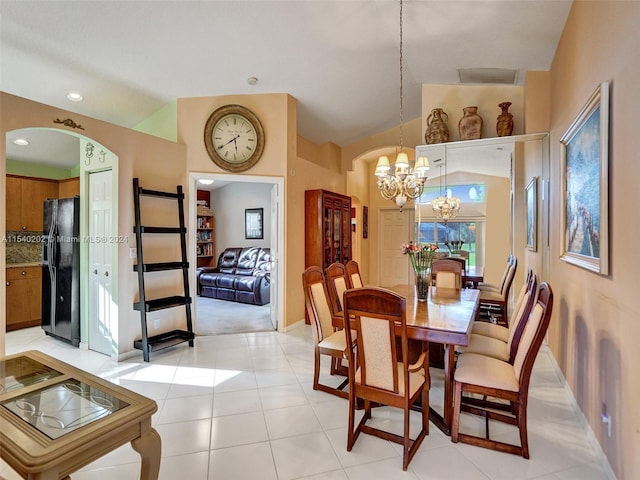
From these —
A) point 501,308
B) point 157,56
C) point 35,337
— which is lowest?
point 35,337

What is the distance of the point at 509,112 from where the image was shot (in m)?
4.30

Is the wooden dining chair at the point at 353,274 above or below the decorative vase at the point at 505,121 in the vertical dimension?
below

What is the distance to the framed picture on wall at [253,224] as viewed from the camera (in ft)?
25.7

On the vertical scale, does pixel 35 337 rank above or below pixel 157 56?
below

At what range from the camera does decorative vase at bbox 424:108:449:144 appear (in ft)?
14.7

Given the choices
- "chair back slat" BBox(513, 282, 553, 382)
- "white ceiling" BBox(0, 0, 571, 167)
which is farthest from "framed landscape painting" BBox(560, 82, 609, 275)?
"white ceiling" BBox(0, 0, 571, 167)

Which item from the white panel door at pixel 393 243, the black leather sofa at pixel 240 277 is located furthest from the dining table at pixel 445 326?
the white panel door at pixel 393 243

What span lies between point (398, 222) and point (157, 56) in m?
5.95

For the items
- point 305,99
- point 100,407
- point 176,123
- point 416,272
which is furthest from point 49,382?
A: point 305,99

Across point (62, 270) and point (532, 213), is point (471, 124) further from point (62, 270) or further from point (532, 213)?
point (62, 270)

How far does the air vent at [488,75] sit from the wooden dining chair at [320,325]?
10.7 ft

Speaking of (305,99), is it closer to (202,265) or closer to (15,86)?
(15,86)

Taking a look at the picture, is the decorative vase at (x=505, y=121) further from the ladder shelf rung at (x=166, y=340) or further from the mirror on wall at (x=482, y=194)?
the ladder shelf rung at (x=166, y=340)

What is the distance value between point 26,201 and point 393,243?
6885 mm
